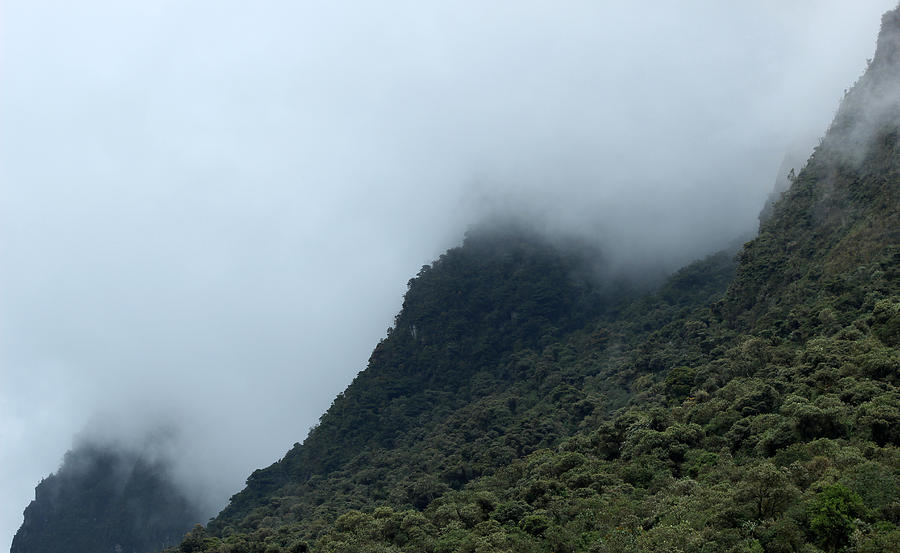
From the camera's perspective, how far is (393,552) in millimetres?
44344

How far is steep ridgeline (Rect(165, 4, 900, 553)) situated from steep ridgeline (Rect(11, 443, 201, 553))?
150ft

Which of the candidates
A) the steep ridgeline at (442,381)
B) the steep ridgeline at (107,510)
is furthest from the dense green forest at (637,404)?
the steep ridgeline at (107,510)

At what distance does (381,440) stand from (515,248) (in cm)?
4180

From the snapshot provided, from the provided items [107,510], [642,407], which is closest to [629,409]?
[642,407]

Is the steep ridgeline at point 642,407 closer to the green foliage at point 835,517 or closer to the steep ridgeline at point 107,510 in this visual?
the green foliage at point 835,517

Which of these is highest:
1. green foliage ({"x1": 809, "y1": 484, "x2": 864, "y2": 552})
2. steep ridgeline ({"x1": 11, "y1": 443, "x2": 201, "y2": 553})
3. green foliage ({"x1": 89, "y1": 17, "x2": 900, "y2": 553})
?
steep ridgeline ({"x1": 11, "y1": 443, "x2": 201, "y2": 553})

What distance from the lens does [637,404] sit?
202 feet

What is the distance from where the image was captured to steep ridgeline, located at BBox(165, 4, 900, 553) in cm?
3161

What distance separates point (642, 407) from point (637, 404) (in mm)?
2293

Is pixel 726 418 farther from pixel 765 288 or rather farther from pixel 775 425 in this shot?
pixel 765 288

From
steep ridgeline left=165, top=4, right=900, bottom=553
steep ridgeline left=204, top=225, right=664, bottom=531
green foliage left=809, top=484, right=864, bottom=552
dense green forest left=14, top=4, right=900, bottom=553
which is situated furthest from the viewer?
steep ridgeline left=204, top=225, right=664, bottom=531

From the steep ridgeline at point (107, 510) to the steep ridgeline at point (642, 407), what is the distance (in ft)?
150

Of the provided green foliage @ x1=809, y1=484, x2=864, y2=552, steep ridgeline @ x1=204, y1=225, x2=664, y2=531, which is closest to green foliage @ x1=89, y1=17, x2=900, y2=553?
green foliage @ x1=809, y1=484, x2=864, y2=552

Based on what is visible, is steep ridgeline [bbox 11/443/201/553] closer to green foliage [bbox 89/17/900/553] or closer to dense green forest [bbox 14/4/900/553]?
green foliage [bbox 89/17/900/553]
